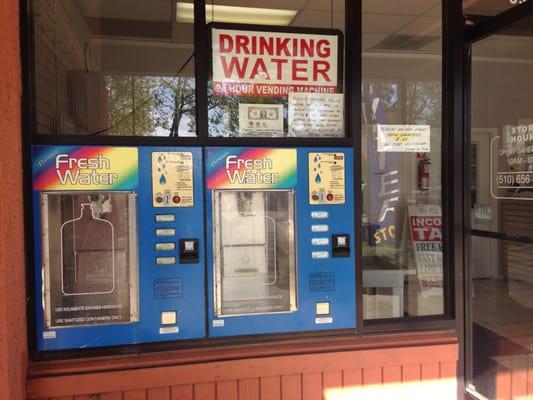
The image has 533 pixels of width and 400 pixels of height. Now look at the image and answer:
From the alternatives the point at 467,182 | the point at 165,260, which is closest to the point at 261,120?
the point at 165,260

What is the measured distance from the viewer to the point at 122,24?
285 centimetres

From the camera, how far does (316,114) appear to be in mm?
2816

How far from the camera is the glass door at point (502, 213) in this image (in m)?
3.08

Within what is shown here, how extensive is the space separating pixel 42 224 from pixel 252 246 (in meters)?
1.22

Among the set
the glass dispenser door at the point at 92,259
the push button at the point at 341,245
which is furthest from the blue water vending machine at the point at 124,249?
the push button at the point at 341,245

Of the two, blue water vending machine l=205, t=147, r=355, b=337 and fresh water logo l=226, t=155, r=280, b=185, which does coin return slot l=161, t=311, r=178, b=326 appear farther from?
fresh water logo l=226, t=155, r=280, b=185

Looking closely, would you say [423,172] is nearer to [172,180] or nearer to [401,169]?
[401,169]

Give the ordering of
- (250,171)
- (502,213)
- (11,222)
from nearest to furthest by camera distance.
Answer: (11,222) → (250,171) → (502,213)

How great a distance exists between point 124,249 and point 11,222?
605 mm

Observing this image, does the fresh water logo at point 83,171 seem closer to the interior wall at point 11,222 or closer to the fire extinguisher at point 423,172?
the interior wall at point 11,222

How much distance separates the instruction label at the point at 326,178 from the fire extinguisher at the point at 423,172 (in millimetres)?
688

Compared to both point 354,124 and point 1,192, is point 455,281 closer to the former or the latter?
point 354,124

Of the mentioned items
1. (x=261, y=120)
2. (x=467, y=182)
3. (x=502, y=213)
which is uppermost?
(x=261, y=120)

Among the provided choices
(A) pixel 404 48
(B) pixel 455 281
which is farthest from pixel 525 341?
(A) pixel 404 48
